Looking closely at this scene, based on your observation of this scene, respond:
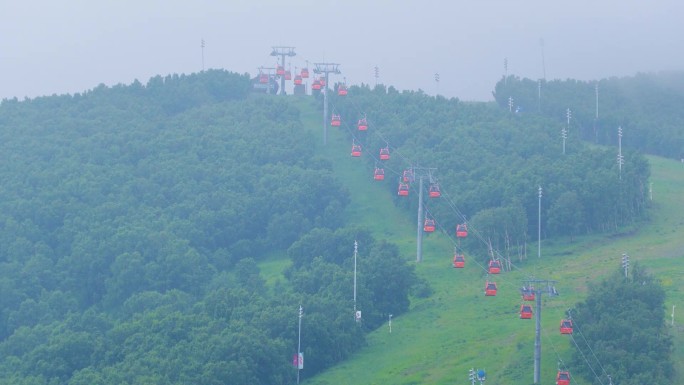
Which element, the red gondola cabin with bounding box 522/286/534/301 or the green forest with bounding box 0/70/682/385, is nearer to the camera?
the red gondola cabin with bounding box 522/286/534/301

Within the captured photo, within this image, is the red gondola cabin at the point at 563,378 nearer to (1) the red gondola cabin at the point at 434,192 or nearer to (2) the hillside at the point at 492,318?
(2) the hillside at the point at 492,318

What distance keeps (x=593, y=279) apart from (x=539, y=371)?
26.6 m

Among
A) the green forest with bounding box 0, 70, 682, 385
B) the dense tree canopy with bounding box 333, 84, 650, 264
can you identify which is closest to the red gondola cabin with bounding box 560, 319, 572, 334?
the green forest with bounding box 0, 70, 682, 385

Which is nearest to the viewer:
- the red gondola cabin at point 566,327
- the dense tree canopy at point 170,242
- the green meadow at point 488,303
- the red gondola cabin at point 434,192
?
the red gondola cabin at point 566,327

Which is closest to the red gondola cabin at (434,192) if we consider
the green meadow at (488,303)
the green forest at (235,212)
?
the green forest at (235,212)

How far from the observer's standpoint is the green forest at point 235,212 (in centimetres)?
11025

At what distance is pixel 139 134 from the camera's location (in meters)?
179

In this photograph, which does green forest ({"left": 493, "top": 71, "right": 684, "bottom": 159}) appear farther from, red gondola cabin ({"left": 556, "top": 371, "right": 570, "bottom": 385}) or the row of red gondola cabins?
red gondola cabin ({"left": 556, "top": 371, "right": 570, "bottom": 385})

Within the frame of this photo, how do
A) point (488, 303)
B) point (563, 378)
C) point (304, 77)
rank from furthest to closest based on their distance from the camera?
1. point (304, 77)
2. point (488, 303)
3. point (563, 378)

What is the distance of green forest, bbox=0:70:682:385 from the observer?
110m

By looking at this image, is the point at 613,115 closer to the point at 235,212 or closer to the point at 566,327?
the point at 235,212

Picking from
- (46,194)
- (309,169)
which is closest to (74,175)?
(46,194)

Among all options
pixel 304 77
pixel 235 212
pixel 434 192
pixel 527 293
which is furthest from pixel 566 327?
pixel 304 77

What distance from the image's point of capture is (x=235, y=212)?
507ft
